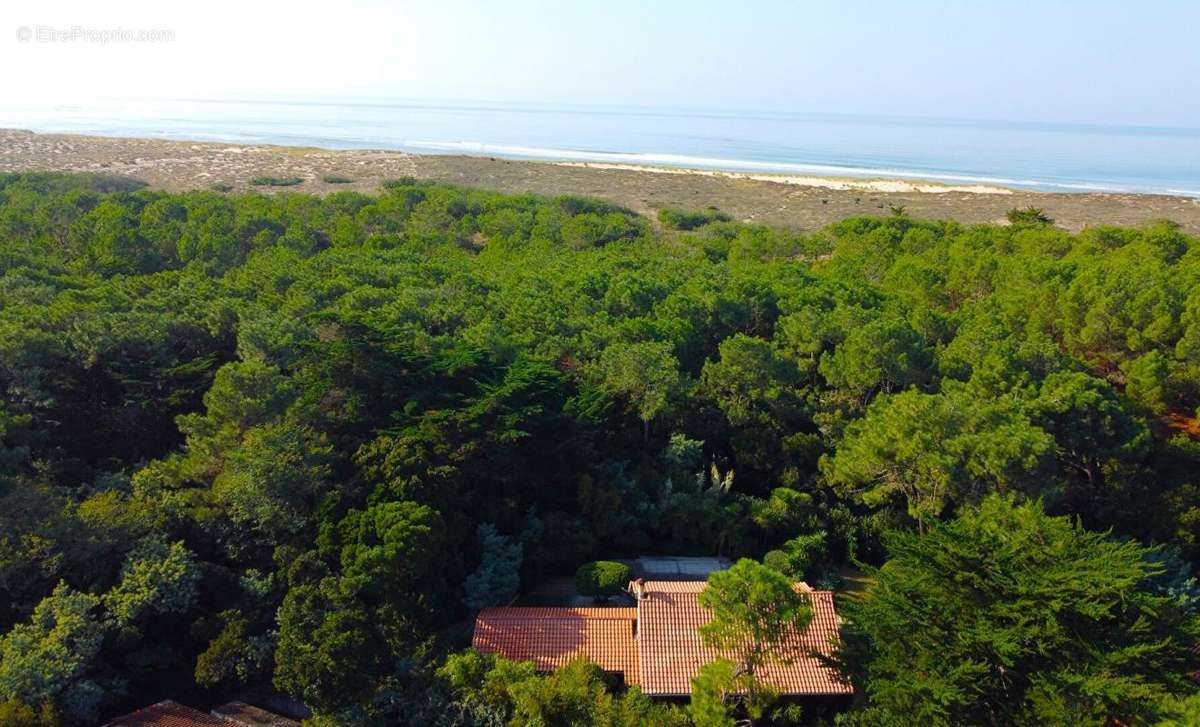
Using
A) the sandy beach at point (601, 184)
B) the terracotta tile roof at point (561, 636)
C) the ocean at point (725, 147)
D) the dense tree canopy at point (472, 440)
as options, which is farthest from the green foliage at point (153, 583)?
the ocean at point (725, 147)

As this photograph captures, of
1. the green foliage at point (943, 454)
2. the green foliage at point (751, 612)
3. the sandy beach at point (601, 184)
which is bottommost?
the green foliage at point (751, 612)

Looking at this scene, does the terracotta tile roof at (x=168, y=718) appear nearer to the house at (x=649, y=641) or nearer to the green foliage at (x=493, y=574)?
the house at (x=649, y=641)

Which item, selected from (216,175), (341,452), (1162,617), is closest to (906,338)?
(1162,617)

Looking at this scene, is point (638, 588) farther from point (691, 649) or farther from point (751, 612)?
point (751, 612)

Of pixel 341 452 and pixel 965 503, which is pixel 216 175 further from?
pixel 965 503

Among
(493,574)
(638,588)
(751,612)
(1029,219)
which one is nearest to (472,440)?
(493,574)

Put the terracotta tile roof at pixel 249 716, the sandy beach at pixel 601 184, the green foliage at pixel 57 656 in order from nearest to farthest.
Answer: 1. the green foliage at pixel 57 656
2. the terracotta tile roof at pixel 249 716
3. the sandy beach at pixel 601 184

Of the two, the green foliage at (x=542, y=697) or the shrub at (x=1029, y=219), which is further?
the shrub at (x=1029, y=219)

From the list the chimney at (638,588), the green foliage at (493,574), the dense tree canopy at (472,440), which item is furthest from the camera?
the green foliage at (493,574)
